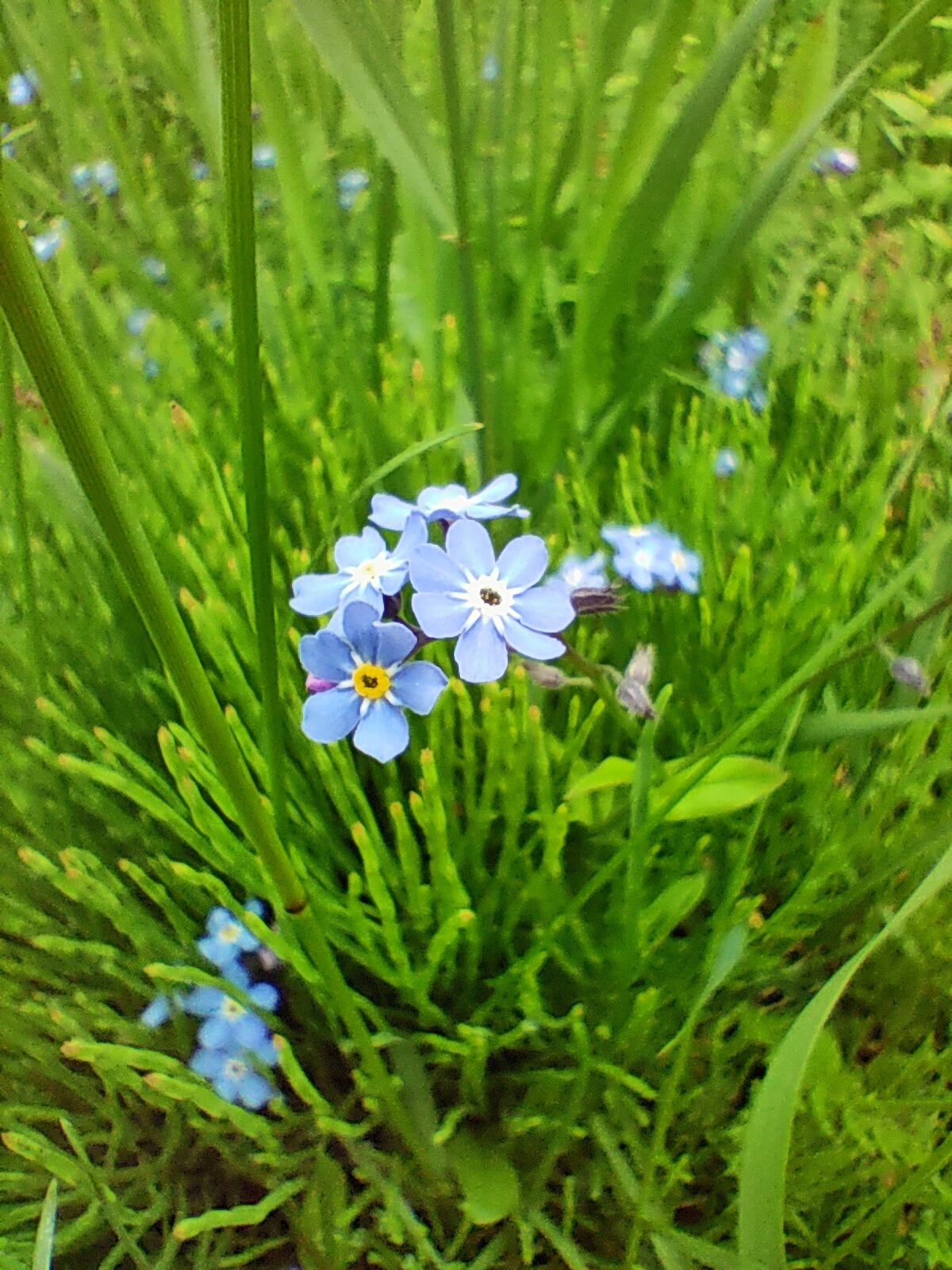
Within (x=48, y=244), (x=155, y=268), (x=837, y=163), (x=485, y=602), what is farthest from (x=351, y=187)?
(x=485, y=602)

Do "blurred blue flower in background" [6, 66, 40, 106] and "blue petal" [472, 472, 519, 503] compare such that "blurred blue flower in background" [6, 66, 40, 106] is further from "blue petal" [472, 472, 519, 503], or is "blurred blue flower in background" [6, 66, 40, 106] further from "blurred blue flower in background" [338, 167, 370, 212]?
"blue petal" [472, 472, 519, 503]

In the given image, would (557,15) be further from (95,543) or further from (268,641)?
(268,641)

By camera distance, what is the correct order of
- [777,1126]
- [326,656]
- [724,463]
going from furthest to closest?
[724,463], [326,656], [777,1126]

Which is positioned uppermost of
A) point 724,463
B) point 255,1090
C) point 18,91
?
point 18,91

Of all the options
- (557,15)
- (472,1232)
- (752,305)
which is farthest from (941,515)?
(472,1232)

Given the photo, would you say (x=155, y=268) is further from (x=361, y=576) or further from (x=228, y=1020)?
(x=228, y=1020)

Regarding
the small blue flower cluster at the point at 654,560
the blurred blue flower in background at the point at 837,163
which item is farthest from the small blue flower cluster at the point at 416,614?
the blurred blue flower in background at the point at 837,163

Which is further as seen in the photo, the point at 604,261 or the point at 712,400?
the point at 712,400

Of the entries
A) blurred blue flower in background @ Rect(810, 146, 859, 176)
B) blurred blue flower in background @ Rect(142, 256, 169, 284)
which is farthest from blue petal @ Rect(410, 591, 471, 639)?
blurred blue flower in background @ Rect(810, 146, 859, 176)

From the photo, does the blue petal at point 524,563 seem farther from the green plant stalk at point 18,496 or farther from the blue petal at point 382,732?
the green plant stalk at point 18,496
